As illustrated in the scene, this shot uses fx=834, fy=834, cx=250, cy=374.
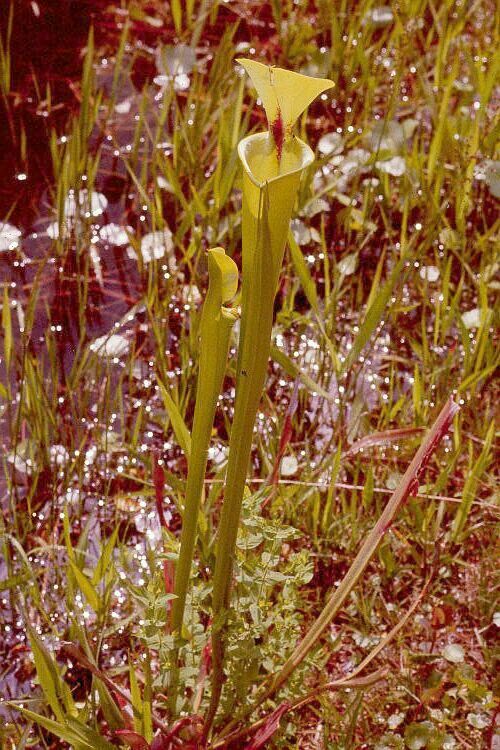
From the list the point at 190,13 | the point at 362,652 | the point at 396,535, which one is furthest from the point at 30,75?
the point at 362,652

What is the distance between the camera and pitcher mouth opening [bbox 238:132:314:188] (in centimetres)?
68

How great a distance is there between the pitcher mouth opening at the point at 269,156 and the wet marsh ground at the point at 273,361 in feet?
1.26

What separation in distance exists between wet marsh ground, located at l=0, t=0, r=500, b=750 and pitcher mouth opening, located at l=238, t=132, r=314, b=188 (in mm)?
384

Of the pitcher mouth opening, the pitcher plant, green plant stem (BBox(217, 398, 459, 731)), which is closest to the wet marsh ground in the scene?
green plant stem (BBox(217, 398, 459, 731))

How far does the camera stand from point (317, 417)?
59.6 inches

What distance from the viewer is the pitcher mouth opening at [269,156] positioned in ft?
2.24

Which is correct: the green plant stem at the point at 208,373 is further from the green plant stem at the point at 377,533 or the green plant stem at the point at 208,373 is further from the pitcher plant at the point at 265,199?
the green plant stem at the point at 377,533

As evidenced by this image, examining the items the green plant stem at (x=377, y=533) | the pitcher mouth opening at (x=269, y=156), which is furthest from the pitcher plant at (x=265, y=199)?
the green plant stem at (x=377, y=533)

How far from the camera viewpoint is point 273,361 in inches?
63.1

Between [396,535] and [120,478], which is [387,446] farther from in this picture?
[120,478]

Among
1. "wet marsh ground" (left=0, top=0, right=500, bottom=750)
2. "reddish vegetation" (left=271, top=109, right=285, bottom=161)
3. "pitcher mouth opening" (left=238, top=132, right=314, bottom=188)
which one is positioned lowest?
"wet marsh ground" (left=0, top=0, right=500, bottom=750)

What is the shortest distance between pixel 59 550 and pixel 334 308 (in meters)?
0.63

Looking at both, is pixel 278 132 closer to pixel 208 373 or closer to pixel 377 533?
pixel 208 373

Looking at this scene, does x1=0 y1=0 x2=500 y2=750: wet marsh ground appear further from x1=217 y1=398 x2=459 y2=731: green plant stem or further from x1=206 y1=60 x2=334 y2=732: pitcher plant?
x1=206 y1=60 x2=334 y2=732: pitcher plant
